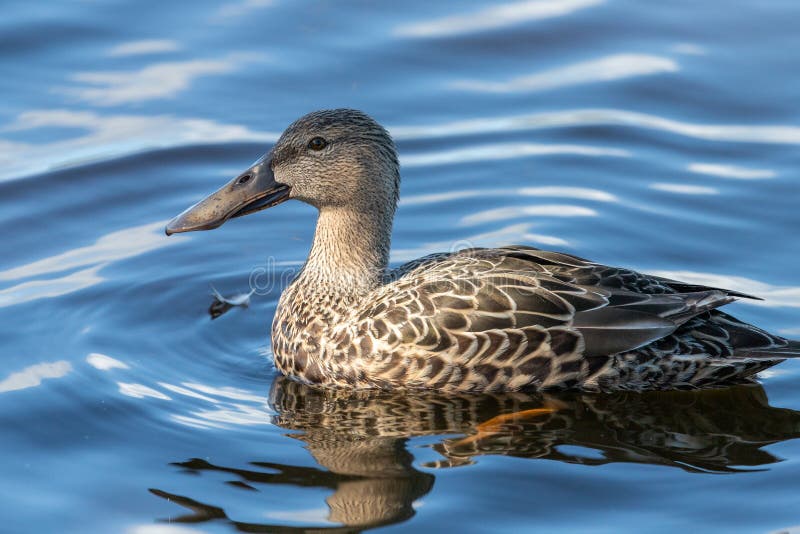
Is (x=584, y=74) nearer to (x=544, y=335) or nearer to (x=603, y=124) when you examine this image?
(x=603, y=124)

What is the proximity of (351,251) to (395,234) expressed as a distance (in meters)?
1.77

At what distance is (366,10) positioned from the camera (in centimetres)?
1293

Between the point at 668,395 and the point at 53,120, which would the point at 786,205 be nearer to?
the point at 668,395

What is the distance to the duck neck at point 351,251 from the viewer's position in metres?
8.13

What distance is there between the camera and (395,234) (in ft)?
32.6

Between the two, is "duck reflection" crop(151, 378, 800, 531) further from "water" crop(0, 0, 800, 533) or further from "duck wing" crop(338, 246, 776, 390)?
"duck wing" crop(338, 246, 776, 390)

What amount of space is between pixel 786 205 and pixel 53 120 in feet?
20.1

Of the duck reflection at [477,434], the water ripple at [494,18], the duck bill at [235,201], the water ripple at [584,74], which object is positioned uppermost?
the water ripple at [494,18]

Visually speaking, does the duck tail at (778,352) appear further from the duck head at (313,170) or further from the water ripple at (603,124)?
the water ripple at (603,124)

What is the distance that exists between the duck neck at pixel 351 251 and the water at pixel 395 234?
2.28 ft

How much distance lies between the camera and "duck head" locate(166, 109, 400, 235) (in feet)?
26.2

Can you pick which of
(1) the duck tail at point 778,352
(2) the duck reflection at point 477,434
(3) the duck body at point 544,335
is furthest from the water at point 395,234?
(1) the duck tail at point 778,352

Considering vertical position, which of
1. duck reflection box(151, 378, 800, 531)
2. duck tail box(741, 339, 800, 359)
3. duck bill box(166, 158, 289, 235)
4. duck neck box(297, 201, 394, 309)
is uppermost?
duck bill box(166, 158, 289, 235)

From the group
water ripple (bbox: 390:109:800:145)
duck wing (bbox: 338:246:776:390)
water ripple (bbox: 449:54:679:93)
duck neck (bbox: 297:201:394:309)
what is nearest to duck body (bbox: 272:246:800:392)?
duck wing (bbox: 338:246:776:390)
